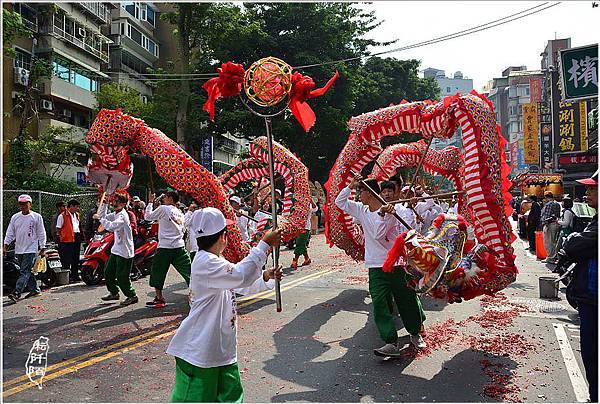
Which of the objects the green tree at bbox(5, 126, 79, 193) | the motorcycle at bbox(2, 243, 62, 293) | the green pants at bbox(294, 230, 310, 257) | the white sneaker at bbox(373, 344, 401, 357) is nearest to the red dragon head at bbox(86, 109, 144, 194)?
the motorcycle at bbox(2, 243, 62, 293)

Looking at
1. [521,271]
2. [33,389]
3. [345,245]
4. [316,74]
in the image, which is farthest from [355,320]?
[316,74]

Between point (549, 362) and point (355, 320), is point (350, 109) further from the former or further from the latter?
point (549, 362)

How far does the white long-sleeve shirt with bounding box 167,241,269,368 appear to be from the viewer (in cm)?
339

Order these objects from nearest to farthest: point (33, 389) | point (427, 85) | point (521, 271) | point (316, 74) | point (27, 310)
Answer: point (33, 389), point (27, 310), point (521, 271), point (316, 74), point (427, 85)

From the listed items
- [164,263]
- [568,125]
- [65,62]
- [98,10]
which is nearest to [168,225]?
[164,263]

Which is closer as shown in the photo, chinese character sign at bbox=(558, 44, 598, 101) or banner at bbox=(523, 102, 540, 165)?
chinese character sign at bbox=(558, 44, 598, 101)

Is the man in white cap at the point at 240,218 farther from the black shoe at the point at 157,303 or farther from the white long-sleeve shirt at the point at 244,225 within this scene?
the black shoe at the point at 157,303

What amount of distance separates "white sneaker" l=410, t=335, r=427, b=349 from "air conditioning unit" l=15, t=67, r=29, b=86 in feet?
72.2

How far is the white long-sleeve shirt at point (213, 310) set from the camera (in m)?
3.39

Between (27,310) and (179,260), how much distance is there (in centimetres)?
246

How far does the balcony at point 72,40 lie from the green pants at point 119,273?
67.3 ft

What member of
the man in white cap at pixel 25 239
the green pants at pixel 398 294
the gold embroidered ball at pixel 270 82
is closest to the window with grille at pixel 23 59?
the man in white cap at pixel 25 239

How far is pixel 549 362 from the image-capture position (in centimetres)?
562

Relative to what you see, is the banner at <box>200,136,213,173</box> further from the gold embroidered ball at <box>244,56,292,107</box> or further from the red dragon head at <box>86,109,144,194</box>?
the gold embroidered ball at <box>244,56,292,107</box>
